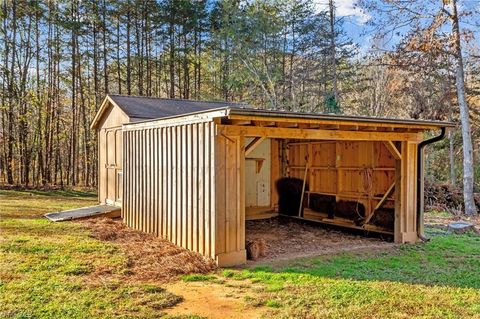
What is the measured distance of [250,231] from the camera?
8.71 m

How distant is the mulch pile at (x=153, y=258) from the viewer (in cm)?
523

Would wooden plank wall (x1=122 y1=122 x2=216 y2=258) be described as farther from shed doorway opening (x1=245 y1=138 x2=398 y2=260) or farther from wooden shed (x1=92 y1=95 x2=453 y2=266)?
shed doorway opening (x1=245 y1=138 x2=398 y2=260)

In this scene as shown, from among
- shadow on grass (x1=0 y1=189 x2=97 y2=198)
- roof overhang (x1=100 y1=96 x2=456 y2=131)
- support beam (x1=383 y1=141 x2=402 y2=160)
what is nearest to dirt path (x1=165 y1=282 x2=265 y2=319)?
roof overhang (x1=100 y1=96 x2=456 y2=131)

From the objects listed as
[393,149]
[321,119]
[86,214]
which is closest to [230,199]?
[321,119]

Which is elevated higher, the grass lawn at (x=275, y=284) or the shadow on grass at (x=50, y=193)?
the shadow on grass at (x=50, y=193)

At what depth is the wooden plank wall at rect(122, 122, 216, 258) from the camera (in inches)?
228

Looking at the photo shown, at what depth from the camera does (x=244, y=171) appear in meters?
6.18

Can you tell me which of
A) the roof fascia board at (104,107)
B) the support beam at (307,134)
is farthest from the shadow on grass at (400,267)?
the roof fascia board at (104,107)

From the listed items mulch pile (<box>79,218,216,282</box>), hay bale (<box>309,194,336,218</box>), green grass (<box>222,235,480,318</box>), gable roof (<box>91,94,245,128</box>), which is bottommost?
green grass (<box>222,235,480,318</box>)

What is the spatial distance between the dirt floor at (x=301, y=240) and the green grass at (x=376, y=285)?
48cm

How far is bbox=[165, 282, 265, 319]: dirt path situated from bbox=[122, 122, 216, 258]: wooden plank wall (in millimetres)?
897

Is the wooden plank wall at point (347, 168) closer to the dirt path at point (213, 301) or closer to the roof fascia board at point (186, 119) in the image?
the roof fascia board at point (186, 119)

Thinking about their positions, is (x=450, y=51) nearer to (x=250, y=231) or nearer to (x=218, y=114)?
(x=250, y=231)

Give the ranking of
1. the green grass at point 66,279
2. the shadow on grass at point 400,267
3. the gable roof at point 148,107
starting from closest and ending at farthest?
the green grass at point 66,279 → the shadow on grass at point 400,267 → the gable roof at point 148,107
